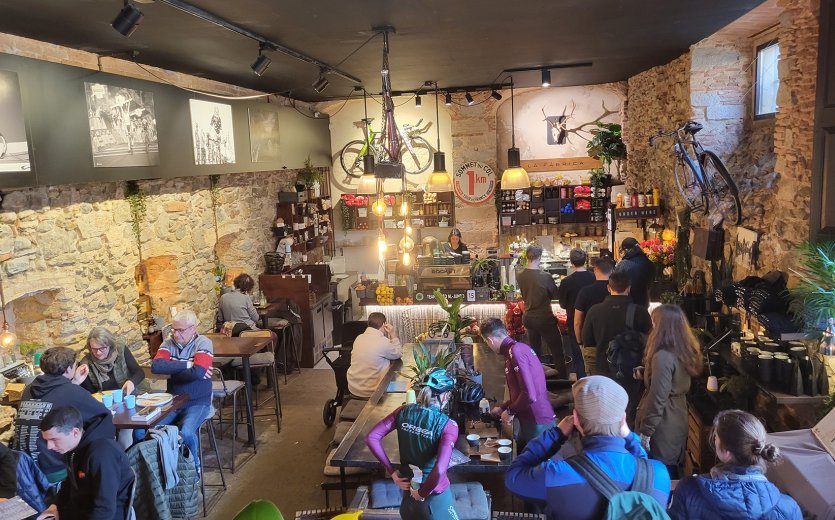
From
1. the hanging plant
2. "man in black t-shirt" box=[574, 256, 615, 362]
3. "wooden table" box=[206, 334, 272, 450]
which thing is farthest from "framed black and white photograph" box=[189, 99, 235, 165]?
"man in black t-shirt" box=[574, 256, 615, 362]

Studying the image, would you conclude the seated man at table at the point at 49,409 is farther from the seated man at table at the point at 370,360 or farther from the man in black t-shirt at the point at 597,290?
the man in black t-shirt at the point at 597,290

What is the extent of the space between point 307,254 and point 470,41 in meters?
6.51

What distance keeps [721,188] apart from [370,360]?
368 centimetres

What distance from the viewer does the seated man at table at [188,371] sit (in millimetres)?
5520

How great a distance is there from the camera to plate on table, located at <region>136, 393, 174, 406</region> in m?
5.18

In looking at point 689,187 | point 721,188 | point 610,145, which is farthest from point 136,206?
point 610,145

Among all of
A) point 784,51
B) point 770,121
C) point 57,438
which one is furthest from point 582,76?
point 57,438

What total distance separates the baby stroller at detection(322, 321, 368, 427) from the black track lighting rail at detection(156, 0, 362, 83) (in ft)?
9.43

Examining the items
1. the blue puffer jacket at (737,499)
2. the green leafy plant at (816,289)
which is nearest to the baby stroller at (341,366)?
the green leafy plant at (816,289)

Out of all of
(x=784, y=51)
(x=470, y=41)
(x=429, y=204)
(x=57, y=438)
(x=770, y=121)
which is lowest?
(x=57, y=438)

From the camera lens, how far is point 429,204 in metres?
13.0

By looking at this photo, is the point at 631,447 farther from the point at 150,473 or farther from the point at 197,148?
the point at 197,148

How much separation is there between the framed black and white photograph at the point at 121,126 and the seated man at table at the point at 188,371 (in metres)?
1.66

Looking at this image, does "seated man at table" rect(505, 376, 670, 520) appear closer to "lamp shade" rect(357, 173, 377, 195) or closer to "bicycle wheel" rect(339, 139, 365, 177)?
"lamp shade" rect(357, 173, 377, 195)
